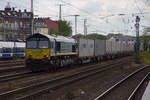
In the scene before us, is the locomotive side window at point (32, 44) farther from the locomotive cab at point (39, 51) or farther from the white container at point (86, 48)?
the white container at point (86, 48)

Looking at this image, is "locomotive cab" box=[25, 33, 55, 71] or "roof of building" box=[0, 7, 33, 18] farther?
"roof of building" box=[0, 7, 33, 18]

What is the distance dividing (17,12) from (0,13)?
9558mm

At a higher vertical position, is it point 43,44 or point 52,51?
point 43,44

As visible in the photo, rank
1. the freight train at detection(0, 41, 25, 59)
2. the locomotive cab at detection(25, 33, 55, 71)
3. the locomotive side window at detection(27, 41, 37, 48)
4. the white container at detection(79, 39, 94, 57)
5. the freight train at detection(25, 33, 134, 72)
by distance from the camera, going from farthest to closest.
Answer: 1. the freight train at detection(0, 41, 25, 59)
2. the white container at detection(79, 39, 94, 57)
3. the locomotive side window at detection(27, 41, 37, 48)
4. the freight train at detection(25, 33, 134, 72)
5. the locomotive cab at detection(25, 33, 55, 71)

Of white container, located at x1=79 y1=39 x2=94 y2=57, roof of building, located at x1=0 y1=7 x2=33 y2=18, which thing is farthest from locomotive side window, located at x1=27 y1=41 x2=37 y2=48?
roof of building, located at x1=0 y1=7 x2=33 y2=18

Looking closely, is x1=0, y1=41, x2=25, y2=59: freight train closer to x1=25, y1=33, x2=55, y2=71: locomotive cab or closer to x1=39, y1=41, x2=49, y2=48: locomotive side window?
x1=25, y1=33, x2=55, y2=71: locomotive cab

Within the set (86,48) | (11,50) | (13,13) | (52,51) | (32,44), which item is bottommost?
(11,50)

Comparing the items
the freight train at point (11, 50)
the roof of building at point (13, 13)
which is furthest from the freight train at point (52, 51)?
the roof of building at point (13, 13)

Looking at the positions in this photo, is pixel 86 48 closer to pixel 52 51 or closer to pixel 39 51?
pixel 52 51

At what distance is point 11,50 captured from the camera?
117 feet

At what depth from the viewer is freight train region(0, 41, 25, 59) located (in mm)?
33812

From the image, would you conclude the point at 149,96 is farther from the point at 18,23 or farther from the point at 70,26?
the point at 18,23

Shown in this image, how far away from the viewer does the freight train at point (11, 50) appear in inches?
1331

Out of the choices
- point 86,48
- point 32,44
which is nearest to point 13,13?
point 86,48
